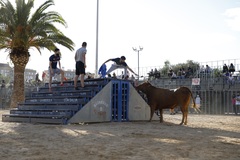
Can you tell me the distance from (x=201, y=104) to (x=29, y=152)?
74.7 ft

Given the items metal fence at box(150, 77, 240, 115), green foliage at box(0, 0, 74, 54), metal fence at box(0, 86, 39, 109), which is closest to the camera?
green foliage at box(0, 0, 74, 54)

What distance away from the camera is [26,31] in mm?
19984

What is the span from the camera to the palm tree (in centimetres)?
2018

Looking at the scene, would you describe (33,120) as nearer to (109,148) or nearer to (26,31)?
(109,148)

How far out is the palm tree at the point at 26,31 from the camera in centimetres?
2018

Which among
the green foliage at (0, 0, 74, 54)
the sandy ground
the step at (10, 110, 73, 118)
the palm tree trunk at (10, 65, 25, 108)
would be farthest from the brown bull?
the palm tree trunk at (10, 65, 25, 108)

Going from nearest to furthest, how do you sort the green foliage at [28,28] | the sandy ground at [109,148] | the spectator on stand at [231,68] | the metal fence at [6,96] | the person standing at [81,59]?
the sandy ground at [109,148]
the person standing at [81,59]
the green foliage at [28,28]
the spectator on stand at [231,68]
the metal fence at [6,96]

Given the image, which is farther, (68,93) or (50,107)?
(68,93)

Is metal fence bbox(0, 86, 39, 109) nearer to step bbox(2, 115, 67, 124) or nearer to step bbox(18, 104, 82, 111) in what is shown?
step bbox(18, 104, 82, 111)

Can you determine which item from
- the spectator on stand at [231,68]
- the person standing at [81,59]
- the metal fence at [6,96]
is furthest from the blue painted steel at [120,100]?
the metal fence at [6,96]

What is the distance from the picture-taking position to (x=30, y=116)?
13062 millimetres

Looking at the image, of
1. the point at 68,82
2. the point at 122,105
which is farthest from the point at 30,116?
the point at 122,105

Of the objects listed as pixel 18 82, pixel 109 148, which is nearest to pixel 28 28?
pixel 18 82

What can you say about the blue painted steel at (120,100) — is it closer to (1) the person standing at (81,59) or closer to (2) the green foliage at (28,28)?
(1) the person standing at (81,59)
